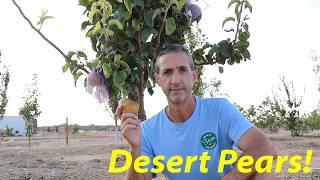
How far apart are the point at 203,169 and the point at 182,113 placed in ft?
1.05

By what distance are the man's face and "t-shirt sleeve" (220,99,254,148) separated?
0.22 m

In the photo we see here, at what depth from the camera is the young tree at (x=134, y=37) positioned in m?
2.40

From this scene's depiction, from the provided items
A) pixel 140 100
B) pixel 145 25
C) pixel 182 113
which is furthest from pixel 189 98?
pixel 145 25

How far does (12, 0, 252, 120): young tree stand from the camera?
2.40 m

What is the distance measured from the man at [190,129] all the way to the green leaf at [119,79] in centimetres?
22

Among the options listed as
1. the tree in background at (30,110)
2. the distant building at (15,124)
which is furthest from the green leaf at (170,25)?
the distant building at (15,124)

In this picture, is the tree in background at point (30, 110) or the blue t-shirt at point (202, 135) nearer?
the blue t-shirt at point (202, 135)

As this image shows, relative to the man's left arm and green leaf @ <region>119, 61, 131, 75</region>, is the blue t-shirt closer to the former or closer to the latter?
the man's left arm

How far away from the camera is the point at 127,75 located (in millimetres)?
2449

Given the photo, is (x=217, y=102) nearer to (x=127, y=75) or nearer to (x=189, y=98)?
(x=189, y=98)

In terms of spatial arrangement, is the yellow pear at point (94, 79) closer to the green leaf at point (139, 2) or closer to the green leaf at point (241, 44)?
the green leaf at point (139, 2)

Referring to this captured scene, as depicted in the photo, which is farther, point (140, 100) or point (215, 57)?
point (215, 57)

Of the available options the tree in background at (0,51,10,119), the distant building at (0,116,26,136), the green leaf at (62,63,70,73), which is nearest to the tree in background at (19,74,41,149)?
the tree in background at (0,51,10,119)

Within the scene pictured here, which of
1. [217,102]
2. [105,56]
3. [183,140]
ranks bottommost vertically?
[183,140]
